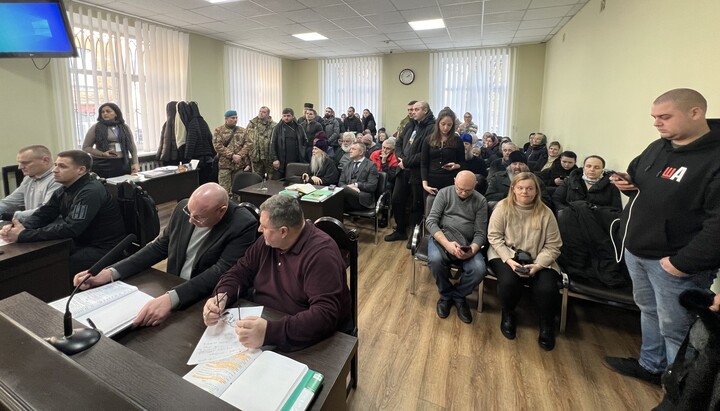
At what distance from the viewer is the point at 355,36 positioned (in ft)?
22.4

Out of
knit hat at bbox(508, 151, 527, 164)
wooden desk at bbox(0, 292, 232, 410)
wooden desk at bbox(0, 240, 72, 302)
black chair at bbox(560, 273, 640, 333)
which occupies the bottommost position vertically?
black chair at bbox(560, 273, 640, 333)

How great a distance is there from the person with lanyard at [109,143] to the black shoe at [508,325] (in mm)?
4703

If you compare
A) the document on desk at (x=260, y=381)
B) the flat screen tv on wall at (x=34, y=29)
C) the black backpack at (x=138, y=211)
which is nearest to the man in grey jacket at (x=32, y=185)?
the black backpack at (x=138, y=211)

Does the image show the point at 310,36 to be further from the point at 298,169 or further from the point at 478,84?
the point at 478,84

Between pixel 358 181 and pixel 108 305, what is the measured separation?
10.7 feet

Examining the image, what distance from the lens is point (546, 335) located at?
242 centimetres

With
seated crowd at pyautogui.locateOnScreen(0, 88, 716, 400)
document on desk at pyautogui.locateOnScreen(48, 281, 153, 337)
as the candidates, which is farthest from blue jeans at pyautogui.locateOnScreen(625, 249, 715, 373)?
document on desk at pyautogui.locateOnScreen(48, 281, 153, 337)

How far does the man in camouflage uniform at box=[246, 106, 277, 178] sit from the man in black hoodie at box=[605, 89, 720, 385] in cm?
441

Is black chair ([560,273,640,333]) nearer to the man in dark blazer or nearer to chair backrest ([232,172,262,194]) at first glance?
the man in dark blazer

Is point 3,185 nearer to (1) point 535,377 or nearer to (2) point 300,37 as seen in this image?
(2) point 300,37

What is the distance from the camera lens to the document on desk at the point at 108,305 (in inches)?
49.9

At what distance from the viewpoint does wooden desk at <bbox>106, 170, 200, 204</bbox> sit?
455 cm

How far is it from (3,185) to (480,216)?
5.45 m

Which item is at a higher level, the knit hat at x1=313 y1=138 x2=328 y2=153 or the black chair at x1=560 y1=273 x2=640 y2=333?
the knit hat at x1=313 y1=138 x2=328 y2=153
